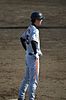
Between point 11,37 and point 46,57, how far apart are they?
302 centimetres

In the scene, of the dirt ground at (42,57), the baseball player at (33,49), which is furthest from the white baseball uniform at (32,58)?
the dirt ground at (42,57)

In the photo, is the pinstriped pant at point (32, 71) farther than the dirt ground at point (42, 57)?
No

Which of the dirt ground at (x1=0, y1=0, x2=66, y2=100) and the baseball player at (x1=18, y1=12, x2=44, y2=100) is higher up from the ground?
the baseball player at (x1=18, y1=12, x2=44, y2=100)

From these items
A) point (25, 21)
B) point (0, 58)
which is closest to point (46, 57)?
point (0, 58)

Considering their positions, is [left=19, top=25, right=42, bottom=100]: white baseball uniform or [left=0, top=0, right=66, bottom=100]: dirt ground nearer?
[left=19, top=25, right=42, bottom=100]: white baseball uniform

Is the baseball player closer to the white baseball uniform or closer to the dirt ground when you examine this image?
the white baseball uniform

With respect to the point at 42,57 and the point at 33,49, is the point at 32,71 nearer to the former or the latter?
the point at 33,49

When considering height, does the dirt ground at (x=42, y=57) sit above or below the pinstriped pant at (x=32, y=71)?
below

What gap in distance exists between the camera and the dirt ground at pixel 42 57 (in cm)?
844

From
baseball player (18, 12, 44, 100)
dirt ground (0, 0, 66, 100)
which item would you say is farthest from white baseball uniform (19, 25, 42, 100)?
dirt ground (0, 0, 66, 100)

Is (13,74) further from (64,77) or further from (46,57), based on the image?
Answer: (46,57)

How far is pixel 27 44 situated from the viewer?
6.87 metres

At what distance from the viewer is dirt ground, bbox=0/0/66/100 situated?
8441 millimetres

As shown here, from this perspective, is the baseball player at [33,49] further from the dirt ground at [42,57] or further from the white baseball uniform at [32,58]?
the dirt ground at [42,57]
